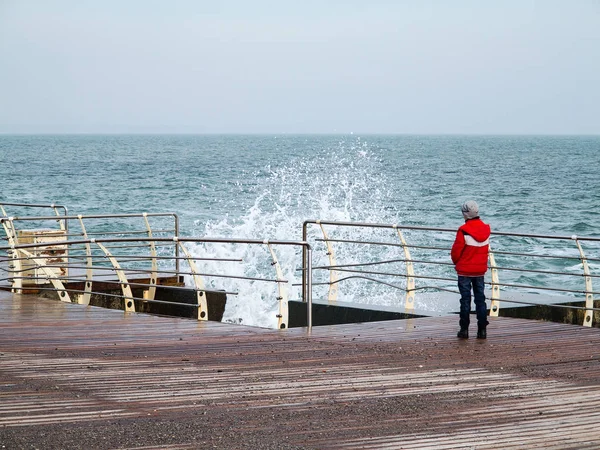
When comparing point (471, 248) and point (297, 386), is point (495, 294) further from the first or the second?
point (297, 386)

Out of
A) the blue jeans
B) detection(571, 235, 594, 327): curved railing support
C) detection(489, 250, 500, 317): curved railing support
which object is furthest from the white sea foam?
detection(571, 235, 594, 327): curved railing support

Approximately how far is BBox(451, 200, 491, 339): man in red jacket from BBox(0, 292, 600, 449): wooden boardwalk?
0.25 m

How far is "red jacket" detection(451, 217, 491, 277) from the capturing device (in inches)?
349

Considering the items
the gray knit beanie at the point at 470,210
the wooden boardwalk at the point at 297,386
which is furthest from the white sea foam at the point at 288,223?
the gray knit beanie at the point at 470,210

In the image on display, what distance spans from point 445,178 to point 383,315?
174ft

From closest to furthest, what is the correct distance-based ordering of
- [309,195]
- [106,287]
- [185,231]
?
1. [106,287]
2. [185,231]
3. [309,195]

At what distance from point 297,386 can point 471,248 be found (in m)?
2.61

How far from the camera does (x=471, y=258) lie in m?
9.00

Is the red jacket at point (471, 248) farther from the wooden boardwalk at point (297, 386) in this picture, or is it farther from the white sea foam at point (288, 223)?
the white sea foam at point (288, 223)

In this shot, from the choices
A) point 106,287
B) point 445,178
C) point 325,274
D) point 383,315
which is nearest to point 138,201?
point 445,178

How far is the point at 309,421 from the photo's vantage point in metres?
6.18

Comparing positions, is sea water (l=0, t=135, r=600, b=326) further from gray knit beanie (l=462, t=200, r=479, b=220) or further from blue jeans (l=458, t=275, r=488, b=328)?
gray knit beanie (l=462, t=200, r=479, b=220)

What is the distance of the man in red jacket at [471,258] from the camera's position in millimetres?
8859

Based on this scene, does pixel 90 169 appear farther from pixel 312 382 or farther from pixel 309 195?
pixel 312 382
